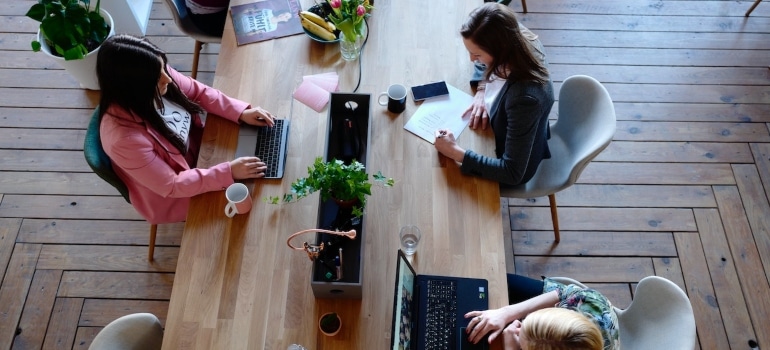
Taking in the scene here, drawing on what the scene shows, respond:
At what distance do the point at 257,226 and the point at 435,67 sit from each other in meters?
1.03

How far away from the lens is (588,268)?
9.03 feet

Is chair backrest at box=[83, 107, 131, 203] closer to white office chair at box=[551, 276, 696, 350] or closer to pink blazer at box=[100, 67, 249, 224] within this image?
pink blazer at box=[100, 67, 249, 224]

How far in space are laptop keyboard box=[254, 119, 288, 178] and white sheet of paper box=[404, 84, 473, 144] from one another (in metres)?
0.50

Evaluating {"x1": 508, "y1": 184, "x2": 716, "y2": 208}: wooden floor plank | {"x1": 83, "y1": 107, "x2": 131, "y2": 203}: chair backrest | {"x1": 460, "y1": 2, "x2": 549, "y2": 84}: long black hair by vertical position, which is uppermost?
{"x1": 460, "y1": 2, "x2": 549, "y2": 84}: long black hair

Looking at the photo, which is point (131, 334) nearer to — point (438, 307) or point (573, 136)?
point (438, 307)

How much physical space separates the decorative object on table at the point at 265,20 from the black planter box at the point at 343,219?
1.85ft

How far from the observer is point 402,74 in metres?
2.29

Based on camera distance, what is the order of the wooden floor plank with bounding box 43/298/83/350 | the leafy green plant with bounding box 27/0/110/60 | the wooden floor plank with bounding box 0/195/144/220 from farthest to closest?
the wooden floor plank with bounding box 0/195/144/220
the leafy green plant with bounding box 27/0/110/60
the wooden floor plank with bounding box 43/298/83/350

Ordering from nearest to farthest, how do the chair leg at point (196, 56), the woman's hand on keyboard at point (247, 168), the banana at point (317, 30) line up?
the woman's hand on keyboard at point (247, 168), the banana at point (317, 30), the chair leg at point (196, 56)

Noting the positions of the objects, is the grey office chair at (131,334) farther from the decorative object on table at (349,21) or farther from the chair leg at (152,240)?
the decorative object on table at (349,21)

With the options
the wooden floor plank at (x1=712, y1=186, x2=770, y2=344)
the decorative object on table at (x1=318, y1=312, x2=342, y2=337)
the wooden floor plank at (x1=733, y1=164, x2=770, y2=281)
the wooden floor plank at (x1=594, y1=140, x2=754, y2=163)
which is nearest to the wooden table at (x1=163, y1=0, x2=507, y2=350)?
the decorative object on table at (x1=318, y1=312, x2=342, y2=337)

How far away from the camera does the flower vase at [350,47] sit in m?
2.28

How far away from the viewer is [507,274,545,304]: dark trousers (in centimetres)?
207

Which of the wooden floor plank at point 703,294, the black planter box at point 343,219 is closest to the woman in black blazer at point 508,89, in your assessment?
the black planter box at point 343,219
